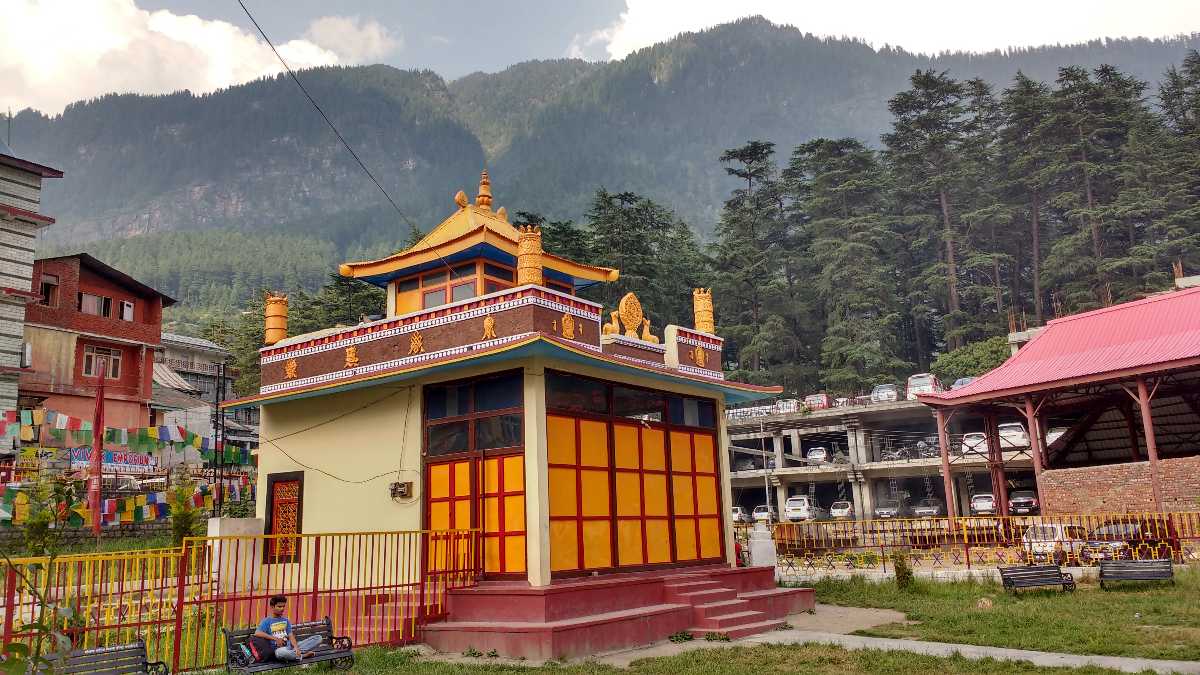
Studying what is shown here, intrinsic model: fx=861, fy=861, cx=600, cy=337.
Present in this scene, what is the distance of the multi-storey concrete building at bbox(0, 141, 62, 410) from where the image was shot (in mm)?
28531

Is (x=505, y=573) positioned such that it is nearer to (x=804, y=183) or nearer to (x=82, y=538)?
(x=82, y=538)

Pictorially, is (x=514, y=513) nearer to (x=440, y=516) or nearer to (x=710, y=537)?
(x=440, y=516)

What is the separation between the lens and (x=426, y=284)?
17922 mm

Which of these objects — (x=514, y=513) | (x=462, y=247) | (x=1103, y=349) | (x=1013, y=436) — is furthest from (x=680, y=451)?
(x=1013, y=436)

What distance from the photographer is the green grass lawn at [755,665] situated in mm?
10211

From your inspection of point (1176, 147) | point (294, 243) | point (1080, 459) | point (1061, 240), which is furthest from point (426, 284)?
point (294, 243)

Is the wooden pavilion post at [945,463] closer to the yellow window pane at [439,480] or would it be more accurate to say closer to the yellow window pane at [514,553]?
the yellow window pane at [514,553]

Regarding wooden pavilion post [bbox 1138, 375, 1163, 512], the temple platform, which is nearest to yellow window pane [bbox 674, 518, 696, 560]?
the temple platform

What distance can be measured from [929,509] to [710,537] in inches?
1325

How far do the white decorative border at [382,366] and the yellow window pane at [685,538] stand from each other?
5.39 metres

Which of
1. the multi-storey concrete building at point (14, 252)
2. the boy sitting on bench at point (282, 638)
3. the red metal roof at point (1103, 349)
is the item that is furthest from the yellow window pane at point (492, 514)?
the multi-storey concrete building at point (14, 252)

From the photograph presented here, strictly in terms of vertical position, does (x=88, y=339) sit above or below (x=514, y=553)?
above

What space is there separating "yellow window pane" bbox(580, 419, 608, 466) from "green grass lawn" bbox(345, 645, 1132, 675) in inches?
163

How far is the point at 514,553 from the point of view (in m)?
13.9
